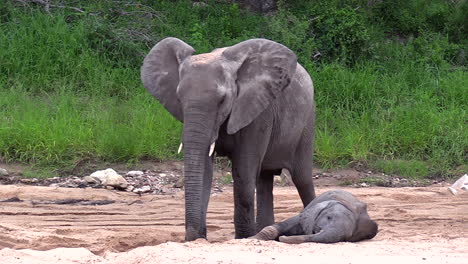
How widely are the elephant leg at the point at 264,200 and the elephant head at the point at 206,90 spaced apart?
1.09 metres

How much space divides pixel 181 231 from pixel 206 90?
1.71 m

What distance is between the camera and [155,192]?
972 cm

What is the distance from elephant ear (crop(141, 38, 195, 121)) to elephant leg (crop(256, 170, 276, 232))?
49.9 inches

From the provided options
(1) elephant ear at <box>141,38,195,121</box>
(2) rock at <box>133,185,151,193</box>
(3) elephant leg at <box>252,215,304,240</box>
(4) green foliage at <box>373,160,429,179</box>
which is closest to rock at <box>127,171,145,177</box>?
(2) rock at <box>133,185,151,193</box>

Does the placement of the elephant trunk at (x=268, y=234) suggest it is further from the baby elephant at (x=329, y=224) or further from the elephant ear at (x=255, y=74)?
the elephant ear at (x=255, y=74)

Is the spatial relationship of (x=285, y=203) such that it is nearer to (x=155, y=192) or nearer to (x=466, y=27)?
(x=155, y=192)

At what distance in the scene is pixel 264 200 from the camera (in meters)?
8.05

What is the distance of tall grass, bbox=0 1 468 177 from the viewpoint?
10570 mm

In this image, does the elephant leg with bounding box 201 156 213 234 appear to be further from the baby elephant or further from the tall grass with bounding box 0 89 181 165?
the tall grass with bounding box 0 89 181 165

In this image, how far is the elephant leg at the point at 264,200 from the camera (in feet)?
26.3

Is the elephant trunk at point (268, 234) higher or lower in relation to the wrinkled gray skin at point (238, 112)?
lower

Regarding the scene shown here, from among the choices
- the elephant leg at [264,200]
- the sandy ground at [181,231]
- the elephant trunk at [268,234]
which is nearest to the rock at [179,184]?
the sandy ground at [181,231]

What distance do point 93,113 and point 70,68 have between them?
1.02 metres

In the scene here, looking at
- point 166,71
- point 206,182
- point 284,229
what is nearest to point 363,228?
point 284,229
